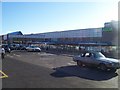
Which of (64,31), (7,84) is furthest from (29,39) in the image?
(7,84)

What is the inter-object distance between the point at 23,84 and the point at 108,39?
5683 centimetres

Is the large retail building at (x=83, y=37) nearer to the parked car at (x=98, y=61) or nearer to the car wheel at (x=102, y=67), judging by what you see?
the parked car at (x=98, y=61)

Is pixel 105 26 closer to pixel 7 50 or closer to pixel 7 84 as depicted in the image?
pixel 7 50

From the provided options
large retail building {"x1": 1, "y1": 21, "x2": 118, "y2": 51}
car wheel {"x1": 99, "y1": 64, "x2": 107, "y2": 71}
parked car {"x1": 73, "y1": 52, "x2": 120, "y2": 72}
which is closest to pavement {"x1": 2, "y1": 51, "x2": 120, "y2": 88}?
car wheel {"x1": 99, "y1": 64, "x2": 107, "y2": 71}

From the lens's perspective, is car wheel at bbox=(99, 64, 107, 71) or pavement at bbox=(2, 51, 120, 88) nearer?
pavement at bbox=(2, 51, 120, 88)

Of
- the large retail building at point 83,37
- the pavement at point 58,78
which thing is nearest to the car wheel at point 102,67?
the pavement at point 58,78

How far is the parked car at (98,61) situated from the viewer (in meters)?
15.7

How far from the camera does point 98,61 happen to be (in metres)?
16.6

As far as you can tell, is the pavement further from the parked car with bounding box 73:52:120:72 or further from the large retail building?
the large retail building

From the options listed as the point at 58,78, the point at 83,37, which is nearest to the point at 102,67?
the point at 58,78

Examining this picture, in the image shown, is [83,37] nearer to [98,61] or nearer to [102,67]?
[98,61]

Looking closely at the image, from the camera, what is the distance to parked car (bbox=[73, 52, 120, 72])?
15664 mm

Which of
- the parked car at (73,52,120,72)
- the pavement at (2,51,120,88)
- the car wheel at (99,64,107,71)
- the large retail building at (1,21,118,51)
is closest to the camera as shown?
the pavement at (2,51,120,88)

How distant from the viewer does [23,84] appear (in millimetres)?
10422
